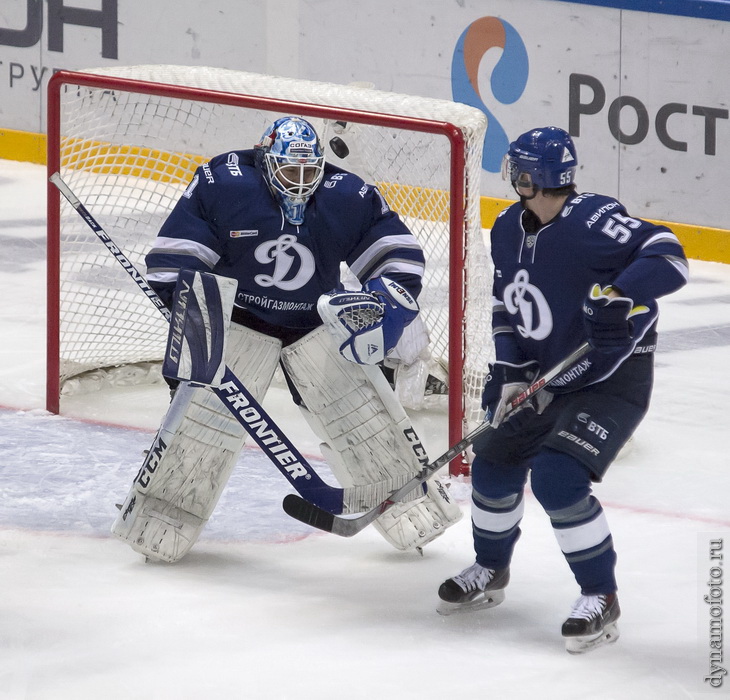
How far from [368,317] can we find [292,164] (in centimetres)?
42

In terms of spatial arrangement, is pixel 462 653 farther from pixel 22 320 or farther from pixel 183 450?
pixel 22 320

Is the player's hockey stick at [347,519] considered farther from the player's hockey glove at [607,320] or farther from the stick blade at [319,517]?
the player's hockey glove at [607,320]

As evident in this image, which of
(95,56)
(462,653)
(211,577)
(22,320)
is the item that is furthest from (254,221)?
(95,56)

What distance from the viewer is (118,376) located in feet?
17.5

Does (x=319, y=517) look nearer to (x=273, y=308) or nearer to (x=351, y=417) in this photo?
(x=351, y=417)

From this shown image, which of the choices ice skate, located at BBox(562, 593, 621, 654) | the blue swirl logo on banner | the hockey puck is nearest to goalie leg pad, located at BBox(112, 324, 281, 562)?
ice skate, located at BBox(562, 593, 621, 654)

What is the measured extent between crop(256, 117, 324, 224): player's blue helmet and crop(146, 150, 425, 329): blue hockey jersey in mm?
37

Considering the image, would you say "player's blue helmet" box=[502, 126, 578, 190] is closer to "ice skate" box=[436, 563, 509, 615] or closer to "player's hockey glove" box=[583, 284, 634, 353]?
"player's hockey glove" box=[583, 284, 634, 353]

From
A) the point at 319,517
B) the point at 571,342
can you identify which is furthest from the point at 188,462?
the point at 571,342

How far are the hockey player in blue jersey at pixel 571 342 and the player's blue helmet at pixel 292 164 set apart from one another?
0.55 m

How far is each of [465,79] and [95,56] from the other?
245cm

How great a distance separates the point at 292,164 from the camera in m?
3.55

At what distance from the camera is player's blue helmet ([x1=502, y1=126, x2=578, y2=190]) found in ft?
10.2

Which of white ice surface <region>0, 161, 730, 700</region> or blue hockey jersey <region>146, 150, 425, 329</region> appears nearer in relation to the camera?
white ice surface <region>0, 161, 730, 700</region>
